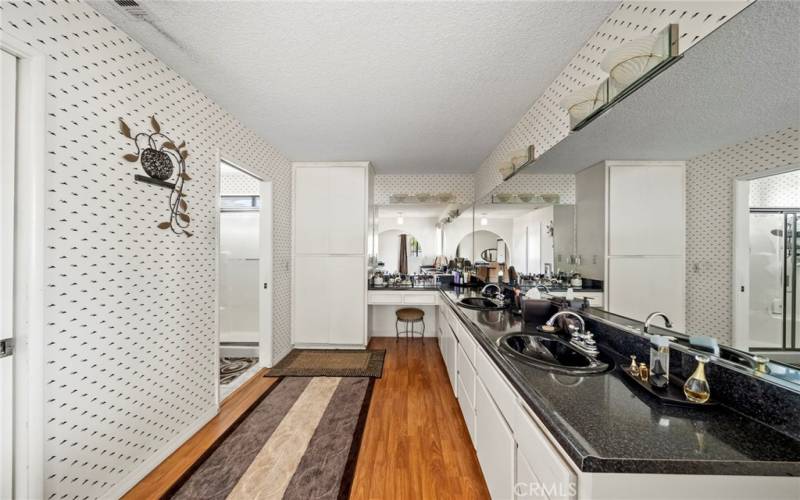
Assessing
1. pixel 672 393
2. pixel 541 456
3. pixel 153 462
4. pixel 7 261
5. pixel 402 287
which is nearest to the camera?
pixel 541 456

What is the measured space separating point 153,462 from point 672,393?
275cm

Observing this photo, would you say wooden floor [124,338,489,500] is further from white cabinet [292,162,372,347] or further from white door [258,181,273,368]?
white cabinet [292,162,372,347]

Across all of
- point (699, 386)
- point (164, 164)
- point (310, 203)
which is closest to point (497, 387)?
point (699, 386)

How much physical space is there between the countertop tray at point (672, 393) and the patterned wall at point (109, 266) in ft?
8.20

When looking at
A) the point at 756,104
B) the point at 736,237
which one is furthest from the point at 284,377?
the point at 756,104

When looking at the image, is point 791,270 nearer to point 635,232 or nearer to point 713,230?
point 713,230

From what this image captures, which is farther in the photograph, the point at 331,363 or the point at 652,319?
the point at 331,363

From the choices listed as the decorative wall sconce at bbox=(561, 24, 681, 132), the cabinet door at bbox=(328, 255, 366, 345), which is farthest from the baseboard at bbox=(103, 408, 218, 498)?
the decorative wall sconce at bbox=(561, 24, 681, 132)

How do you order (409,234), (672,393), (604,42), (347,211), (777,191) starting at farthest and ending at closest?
(409,234) < (347,211) < (604,42) < (672,393) < (777,191)

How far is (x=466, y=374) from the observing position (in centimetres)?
201

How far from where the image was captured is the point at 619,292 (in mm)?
1380

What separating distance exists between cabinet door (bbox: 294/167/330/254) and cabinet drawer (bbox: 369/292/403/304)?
2.93 ft

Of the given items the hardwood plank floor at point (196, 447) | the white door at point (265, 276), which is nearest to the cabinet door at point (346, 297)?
the white door at point (265, 276)

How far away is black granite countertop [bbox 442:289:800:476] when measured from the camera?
0.68m
